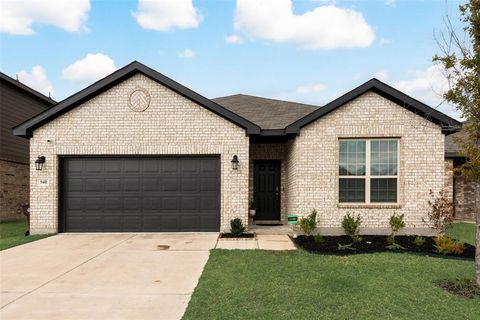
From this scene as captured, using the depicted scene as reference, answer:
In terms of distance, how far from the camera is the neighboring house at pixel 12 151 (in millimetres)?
14891

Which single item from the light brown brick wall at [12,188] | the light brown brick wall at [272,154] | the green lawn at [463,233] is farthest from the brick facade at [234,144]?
the light brown brick wall at [12,188]

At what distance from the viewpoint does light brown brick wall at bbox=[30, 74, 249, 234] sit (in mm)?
10391

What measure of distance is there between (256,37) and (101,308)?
22.0 metres

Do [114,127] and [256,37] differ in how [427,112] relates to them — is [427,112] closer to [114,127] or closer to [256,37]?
[114,127]

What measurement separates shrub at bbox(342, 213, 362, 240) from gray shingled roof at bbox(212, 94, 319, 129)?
3.59 m

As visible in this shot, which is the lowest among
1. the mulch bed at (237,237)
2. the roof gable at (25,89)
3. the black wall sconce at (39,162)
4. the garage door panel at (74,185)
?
the mulch bed at (237,237)

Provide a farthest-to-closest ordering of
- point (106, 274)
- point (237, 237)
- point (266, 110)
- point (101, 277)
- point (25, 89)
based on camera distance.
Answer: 1. point (25, 89)
2. point (266, 110)
3. point (237, 237)
4. point (106, 274)
5. point (101, 277)

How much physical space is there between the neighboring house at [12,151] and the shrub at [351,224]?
14775 millimetres

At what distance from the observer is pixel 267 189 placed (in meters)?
12.8

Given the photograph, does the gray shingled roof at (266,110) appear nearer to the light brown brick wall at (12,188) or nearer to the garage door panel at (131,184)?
the garage door panel at (131,184)

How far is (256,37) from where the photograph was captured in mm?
23281

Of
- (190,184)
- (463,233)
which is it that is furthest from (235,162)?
(463,233)

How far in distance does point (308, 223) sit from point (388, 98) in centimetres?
466

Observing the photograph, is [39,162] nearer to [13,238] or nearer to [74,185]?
[74,185]
